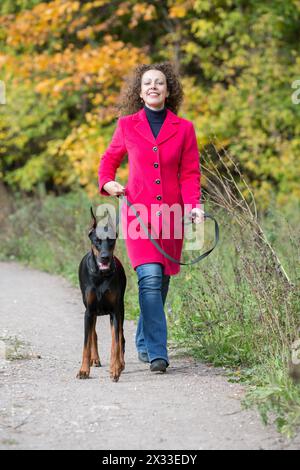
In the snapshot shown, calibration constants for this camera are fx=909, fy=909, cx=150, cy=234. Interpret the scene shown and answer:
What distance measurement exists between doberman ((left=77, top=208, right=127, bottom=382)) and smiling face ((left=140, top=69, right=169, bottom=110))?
91 centimetres

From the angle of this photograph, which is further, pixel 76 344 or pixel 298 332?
pixel 76 344

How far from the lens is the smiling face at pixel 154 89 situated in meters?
6.52

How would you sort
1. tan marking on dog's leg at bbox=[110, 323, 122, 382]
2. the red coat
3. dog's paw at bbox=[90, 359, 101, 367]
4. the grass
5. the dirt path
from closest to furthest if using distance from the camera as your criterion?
the dirt path
the grass
tan marking on dog's leg at bbox=[110, 323, 122, 382]
the red coat
dog's paw at bbox=[90, 359, 101, 367]

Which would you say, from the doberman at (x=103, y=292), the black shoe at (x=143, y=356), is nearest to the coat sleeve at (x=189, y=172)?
the doberman at (x=103, y=292)

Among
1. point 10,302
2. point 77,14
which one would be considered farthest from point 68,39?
point 10,302

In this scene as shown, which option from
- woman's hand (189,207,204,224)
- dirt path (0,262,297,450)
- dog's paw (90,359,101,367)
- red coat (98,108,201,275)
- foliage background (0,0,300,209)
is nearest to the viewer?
dirt path (0,262,297,450)

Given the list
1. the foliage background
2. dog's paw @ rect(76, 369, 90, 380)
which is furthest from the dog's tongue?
the foliage background

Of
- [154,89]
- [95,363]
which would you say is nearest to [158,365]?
[95,363]

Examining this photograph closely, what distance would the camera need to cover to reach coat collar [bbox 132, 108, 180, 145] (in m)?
6.50

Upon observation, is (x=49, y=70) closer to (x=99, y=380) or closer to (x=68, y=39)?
(x=68, y=39)

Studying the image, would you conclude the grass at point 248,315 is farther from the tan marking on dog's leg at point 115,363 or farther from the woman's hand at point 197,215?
the tan marking on dog's leg at point 115,363

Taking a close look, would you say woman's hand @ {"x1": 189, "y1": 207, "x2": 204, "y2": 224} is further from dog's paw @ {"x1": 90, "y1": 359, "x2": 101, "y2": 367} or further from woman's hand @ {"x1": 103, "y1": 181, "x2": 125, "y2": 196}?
dog's paw @ {"x1": 90, "y1": 359, "x2": 101, "y2": 367}

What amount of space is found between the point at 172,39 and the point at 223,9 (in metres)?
1.18

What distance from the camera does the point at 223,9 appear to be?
16.8 m
